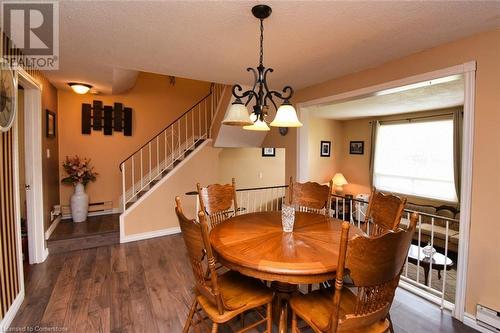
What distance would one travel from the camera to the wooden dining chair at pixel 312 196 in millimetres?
2617

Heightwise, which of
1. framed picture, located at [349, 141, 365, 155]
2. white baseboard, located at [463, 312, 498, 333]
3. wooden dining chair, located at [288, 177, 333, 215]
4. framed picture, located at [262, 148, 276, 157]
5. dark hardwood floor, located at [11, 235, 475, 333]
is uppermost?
framed picture, located at [349, 141, 365, 155]

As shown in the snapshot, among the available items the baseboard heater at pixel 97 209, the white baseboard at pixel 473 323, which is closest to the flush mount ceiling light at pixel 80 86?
the baseboard heater at pixel 97 209

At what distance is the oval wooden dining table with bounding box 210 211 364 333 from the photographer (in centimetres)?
134

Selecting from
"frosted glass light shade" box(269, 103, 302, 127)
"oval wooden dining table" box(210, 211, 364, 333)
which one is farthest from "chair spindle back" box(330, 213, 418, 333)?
"frosted glass light shade" box(269, 103, 302, 127)

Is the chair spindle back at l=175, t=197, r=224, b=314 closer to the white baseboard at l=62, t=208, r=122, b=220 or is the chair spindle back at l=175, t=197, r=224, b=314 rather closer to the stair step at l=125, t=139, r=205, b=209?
the stair step at l=125, t=139, r=205, b=209

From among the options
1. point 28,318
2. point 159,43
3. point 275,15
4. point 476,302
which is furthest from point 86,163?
point 476,302

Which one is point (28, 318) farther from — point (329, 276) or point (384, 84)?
point (384, 84)

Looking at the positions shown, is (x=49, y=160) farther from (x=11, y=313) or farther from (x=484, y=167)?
(x=484, y=167)

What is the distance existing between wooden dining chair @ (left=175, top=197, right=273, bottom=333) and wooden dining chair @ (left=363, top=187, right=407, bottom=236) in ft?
3.45

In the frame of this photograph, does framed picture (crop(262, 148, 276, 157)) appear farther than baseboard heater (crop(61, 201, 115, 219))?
Yes

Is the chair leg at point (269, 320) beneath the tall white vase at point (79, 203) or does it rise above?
beneath

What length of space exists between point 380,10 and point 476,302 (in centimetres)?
237

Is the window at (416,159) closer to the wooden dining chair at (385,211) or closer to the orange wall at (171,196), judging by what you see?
the wooden dining chair at (385,211)

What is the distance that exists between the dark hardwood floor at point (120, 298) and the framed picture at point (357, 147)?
14.5 feet
